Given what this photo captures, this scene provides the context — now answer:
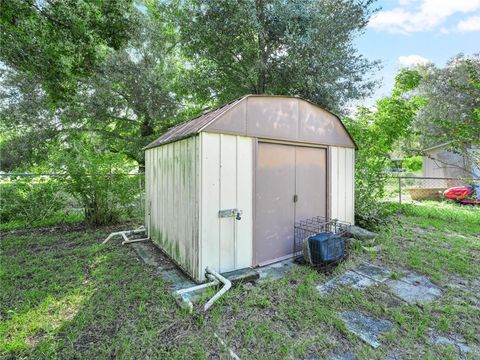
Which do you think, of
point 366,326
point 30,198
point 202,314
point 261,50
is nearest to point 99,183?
point 30,198

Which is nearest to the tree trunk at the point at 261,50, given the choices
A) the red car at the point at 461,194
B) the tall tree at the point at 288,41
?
the tall tree at the point at 288,41

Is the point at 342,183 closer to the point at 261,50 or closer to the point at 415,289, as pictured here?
the point at 415,289

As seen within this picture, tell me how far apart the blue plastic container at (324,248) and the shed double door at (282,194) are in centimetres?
52

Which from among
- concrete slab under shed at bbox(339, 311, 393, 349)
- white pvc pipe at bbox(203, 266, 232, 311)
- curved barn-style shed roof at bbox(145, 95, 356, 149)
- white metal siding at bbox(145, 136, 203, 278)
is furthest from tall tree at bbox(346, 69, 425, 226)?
white metal siding at bbox(145, 136, 203, 278)

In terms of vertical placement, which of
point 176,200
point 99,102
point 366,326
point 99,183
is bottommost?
point 366,326

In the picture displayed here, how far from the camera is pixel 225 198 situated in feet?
10.4

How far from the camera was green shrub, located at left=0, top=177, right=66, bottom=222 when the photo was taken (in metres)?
5.47

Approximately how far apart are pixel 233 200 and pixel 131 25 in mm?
4177

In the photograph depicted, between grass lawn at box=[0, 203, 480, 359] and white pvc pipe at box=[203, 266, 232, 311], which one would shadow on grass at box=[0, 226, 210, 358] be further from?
white pvc pipe at box=[203, 266, 232, 311]

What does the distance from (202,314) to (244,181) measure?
65.6 inches

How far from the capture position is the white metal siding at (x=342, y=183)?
4.59 meters

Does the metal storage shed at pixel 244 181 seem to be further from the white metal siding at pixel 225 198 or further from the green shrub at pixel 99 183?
the green shrub at pixel 99 183

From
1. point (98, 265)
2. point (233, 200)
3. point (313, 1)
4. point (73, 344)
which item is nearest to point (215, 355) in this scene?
point (73, 344)

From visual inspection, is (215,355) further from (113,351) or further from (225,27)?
(225,27)
